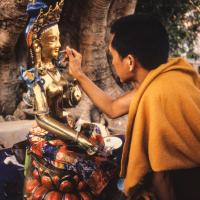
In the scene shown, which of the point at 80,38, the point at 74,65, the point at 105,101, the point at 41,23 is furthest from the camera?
the point at 80,38

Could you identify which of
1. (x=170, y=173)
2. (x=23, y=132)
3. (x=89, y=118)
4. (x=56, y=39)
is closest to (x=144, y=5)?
(x=89, y=118)

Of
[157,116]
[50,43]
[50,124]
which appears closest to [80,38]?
[50,43]

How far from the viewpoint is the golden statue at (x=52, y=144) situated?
8.10ft

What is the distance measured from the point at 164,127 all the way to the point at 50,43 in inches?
49.8

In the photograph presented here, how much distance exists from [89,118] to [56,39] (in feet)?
10.7

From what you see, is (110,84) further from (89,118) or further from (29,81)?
(29,81)

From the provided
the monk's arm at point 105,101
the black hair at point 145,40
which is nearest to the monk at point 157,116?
the black hair at point 145,40

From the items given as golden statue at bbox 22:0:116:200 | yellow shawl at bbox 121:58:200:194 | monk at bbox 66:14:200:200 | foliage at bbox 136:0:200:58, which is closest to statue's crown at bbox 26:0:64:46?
golden statue at bbox 22:0:116:200

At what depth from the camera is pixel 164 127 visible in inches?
64.5

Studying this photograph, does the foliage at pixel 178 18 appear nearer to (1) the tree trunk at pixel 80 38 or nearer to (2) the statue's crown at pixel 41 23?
(1) the tree trunk at pixel 80 38

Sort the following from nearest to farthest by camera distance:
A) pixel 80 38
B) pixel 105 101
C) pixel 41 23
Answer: pixel 105 101 < pixel 41 23 < pixel 80 38

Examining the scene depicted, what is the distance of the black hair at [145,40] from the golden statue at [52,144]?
0.76m

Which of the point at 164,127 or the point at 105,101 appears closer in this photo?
the point at 164,127

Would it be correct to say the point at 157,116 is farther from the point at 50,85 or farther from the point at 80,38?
the point at 80,38
